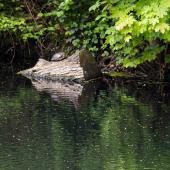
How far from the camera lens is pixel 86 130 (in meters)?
8.52

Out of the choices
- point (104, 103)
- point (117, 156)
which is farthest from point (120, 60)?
point (117, 156)

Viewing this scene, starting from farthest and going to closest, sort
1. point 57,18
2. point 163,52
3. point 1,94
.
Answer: point 57,18, point 163,52, point 1,94

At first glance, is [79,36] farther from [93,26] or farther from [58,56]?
[58,56]

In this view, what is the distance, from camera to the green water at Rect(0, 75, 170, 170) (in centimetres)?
698

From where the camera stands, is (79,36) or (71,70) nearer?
(71,70)

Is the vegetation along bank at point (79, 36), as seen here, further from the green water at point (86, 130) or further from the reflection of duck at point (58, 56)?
the green water at point (86, 130)

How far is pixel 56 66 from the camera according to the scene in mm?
13672

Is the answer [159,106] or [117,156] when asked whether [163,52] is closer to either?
[159,106]

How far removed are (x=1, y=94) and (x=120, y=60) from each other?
306cm

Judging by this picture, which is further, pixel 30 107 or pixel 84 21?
pixel 84 21

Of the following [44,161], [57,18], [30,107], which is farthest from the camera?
[57,18]

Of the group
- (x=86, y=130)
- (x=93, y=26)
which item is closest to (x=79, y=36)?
(x=93, y=26)

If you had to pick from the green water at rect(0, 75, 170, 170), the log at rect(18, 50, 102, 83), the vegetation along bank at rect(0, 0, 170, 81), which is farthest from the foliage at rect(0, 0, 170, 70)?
the green water at rect(0, 75, 170, 170)

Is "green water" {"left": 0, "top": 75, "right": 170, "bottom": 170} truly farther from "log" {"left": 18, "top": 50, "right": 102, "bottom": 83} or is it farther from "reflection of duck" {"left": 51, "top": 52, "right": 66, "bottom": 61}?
"reflection of duck" {"left": 51, "top": 52, "right": 66, "bottom": 61}
